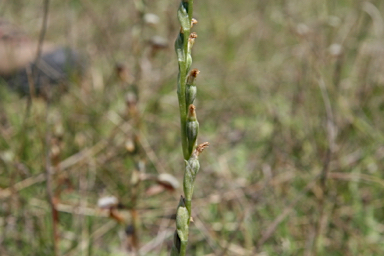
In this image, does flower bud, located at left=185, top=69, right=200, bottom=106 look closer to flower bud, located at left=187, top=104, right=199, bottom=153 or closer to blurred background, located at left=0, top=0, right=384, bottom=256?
flower bud, located at left=187, top=104, right=199, bottom=153

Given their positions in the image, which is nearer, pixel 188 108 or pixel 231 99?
pixel 188 108

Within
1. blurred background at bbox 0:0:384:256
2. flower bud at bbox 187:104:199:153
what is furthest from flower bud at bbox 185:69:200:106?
blurred background at bbox 0:0:384:256

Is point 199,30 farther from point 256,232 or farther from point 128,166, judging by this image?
point 256,232

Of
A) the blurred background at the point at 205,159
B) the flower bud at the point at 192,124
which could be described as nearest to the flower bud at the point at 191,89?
the flower bud at the point at 192,124

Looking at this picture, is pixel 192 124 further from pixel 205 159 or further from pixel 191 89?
pixel 205 159

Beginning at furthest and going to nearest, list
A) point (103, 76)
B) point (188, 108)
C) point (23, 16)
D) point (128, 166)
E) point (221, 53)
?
1. point (23, 16)
2. point (221, 53)
3. point (103, 76)
4. point (128, 166)
5. point (188, 108)

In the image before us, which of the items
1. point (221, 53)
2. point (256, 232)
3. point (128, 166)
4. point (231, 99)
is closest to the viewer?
point (256, 232)

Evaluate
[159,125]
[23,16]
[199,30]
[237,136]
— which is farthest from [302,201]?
[23,16]

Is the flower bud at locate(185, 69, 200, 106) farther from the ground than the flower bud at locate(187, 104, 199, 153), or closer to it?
farther from the ground

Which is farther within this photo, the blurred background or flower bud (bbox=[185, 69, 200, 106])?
the blurred background
